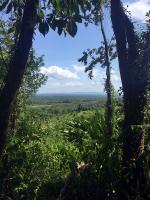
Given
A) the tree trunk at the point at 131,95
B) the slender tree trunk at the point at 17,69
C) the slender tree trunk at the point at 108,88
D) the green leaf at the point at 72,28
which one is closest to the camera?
the green leaf at the point at 72,28

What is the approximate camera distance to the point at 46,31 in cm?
516

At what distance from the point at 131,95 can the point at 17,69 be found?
3447mm

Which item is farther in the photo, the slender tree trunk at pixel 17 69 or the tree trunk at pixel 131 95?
the tree trunk at pixel 131 95

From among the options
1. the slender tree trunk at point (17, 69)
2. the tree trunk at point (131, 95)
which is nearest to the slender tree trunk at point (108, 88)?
the tree trunk at point (131, 95)

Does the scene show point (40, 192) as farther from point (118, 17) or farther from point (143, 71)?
point (118, 17)

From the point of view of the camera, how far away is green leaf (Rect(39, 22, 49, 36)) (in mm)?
5141

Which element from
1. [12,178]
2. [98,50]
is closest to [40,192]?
[12,178]

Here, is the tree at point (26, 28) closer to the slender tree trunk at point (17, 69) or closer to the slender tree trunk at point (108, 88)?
the slender tree trunk at point (17, 69)

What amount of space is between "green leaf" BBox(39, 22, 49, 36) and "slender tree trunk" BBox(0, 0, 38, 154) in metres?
0.24

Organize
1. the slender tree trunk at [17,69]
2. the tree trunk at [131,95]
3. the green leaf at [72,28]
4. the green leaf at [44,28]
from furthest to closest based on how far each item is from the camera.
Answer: the tree trunk at [131,95] → the slender tree trunk at [17,69] → the green leaf at [44,28] → the green leaf at [72,28]

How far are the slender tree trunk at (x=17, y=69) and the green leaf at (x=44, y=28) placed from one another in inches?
9.6

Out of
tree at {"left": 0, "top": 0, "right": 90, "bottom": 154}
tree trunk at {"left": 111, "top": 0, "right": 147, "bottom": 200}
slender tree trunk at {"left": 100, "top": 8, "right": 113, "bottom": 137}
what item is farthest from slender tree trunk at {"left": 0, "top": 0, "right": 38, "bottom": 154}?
slender tree trunk at {"left": 100, "top": 8, "right": 113, "bottom": 137}

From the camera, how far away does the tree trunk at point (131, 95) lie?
8211mm

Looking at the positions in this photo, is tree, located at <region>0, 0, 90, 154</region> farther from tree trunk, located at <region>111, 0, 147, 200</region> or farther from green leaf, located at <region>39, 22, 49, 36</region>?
tree trunk, located at <region>111, 0, 147, 200</region>
